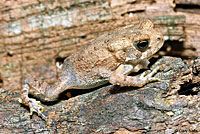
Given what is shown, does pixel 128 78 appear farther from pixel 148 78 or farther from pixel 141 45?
pixel 141 45

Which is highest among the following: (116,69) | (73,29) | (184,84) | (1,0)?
(1,0)

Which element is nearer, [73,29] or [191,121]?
[191,121]

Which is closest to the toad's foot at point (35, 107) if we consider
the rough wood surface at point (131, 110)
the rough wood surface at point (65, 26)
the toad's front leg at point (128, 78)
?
the rough wood surface at point (131, 110)

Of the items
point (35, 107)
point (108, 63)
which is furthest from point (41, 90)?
point (108, 63)

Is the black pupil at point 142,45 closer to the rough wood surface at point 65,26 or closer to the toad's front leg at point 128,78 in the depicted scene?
the toad's front leg at point 128,78

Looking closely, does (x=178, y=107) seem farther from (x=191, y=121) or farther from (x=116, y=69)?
(x=116, y=69)

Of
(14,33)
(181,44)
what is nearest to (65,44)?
(14,33)
